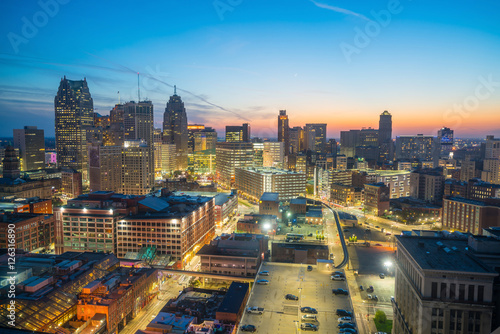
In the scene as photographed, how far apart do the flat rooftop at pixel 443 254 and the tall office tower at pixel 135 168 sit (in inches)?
2660

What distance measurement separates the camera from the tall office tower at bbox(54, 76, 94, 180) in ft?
437

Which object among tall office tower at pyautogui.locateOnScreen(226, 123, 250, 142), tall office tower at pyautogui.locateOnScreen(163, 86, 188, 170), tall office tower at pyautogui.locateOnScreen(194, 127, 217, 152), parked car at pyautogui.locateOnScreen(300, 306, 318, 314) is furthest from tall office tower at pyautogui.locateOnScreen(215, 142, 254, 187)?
parked car at pyautogui.locateOnScreen(300, 306, 318, 314)

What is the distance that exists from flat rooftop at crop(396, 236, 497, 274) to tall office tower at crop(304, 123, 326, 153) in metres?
163

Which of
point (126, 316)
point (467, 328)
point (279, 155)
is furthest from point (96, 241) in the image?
point (279, 155)

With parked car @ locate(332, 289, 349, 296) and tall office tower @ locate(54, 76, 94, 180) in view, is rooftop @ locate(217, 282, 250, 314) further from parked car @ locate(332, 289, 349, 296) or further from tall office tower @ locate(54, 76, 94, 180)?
tall office tower @ locate(54, 76, 94, 180)

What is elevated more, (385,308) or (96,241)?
(96,241)

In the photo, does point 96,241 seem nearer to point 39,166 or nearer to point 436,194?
point 436,194

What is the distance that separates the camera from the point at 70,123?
449ft

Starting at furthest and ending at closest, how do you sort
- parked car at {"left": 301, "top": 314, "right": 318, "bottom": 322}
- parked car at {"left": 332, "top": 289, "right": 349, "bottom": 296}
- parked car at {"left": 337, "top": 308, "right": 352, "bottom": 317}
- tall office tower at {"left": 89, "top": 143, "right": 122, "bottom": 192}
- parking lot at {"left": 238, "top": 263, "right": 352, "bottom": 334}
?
tall office tower at {"left": 89, "top": 143, "right": 122, "bottom": 192} < parked car at {"left": 332, "top": 289, "right": 349, "bottom": 296} < parked car at {"left": 337, "top": 308, "right": 352, "bottom": 317} < parked car at {"left": 301, "top": 314, "right": 318, "bottom": 322} < parking lot at {"left": 238, "top": 263, "right": 352, "bottom": 334}

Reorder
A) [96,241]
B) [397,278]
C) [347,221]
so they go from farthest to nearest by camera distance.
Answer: [347,221], [96,241], [397,278]

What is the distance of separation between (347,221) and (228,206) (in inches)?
845

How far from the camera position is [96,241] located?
42.0 m

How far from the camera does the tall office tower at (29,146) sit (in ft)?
385

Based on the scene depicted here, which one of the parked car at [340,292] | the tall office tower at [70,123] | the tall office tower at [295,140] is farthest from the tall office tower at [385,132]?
the parked car at [340,292]
